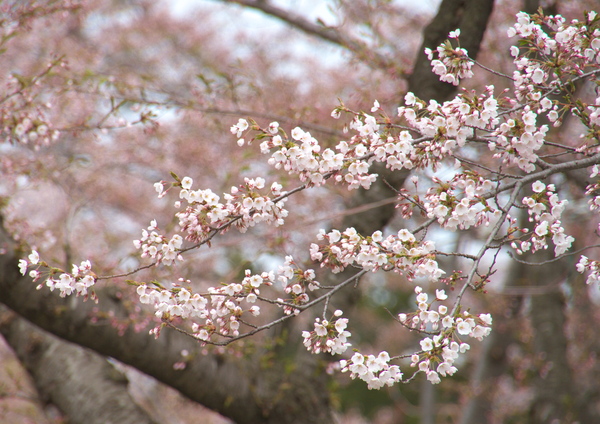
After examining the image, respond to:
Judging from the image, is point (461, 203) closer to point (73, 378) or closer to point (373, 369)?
point (373, 369)

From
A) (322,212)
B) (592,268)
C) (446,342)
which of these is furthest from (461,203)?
(322,212)

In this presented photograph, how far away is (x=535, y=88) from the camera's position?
1.89 meters

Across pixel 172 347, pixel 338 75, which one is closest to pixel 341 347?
pixel 172 347

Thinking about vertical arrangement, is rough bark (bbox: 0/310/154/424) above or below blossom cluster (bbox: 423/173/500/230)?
below

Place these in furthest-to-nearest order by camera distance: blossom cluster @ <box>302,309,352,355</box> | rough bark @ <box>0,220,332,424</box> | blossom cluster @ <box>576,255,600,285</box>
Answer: rough bark @ <box>0,220,332,424</box>
blossom cluster @ <box>576,255,600,285</box>
blossom cluster @ <box>302,309,352,355</box>

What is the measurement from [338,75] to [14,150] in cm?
478

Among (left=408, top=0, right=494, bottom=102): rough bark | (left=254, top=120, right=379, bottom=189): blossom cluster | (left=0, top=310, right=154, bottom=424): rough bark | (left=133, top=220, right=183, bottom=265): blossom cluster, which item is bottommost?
(left=0, top=310, right=154, bottom=424): rough bark

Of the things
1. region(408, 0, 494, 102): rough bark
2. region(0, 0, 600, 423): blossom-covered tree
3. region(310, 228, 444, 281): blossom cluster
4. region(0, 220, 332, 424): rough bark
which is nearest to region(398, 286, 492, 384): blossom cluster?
region(0, 0, 600, 423): blossom-covered tree

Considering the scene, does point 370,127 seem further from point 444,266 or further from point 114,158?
point 444,266

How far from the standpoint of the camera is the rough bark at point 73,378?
11.0 ft

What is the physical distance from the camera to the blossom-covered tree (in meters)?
1.78

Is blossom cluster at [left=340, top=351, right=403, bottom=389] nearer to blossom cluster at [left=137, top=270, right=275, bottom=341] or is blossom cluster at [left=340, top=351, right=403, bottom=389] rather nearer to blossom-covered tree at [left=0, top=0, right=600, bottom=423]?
blossom-covered tree at [left=0, top=0, right=600, bottom=423]

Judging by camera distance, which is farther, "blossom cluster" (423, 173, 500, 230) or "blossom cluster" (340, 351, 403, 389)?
"blossom cluster" (423, 173, 500, 230)

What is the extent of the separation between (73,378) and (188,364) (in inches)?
36.3
